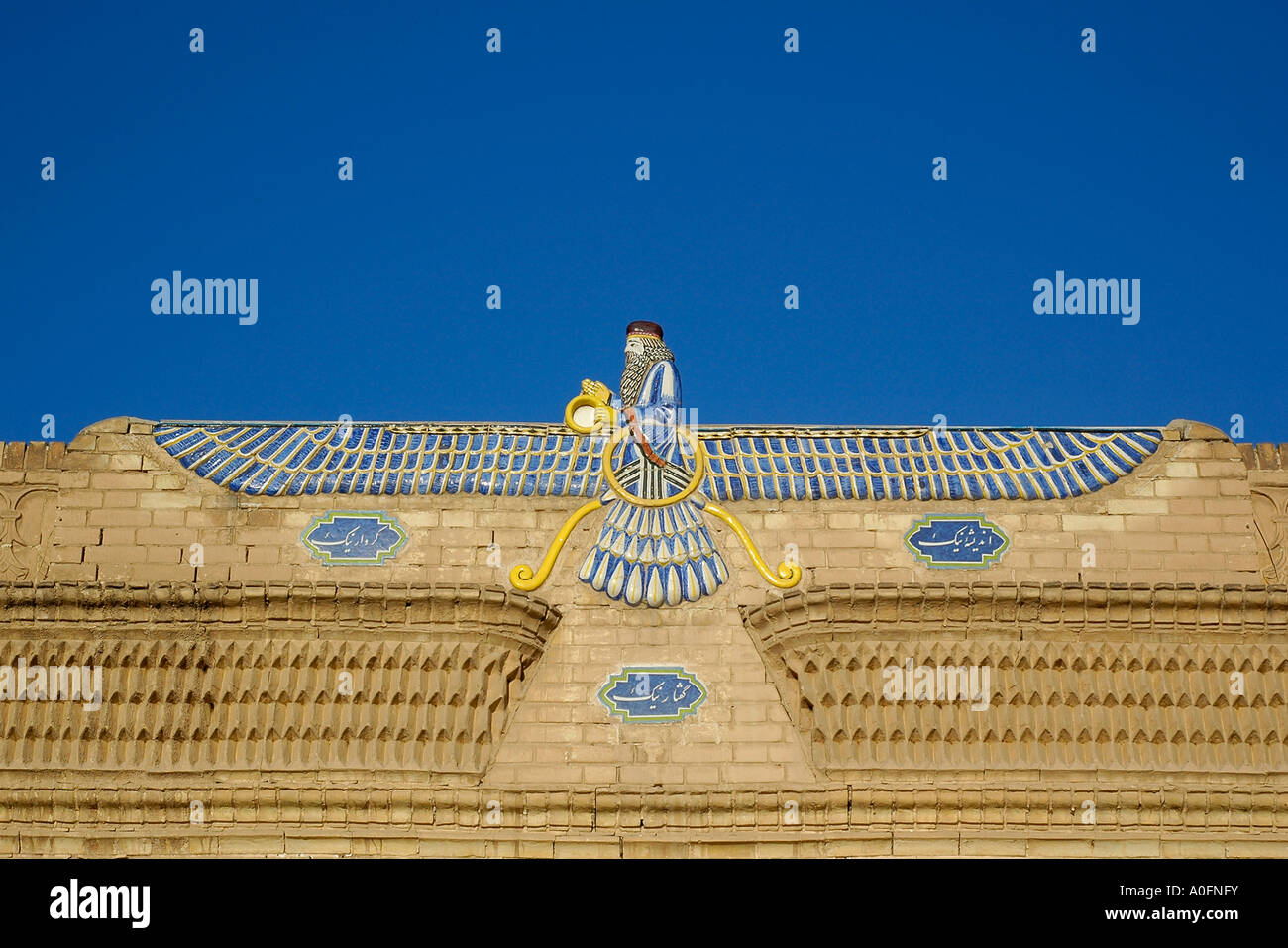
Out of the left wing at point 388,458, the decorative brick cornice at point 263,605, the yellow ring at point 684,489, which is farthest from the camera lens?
the left wing at point 388,458

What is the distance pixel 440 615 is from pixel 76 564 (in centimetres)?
267

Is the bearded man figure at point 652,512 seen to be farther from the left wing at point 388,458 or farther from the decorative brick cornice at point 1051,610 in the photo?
the decorative brick cornice at point 1051,610

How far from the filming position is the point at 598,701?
44.0ft

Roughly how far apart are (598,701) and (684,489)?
166cm

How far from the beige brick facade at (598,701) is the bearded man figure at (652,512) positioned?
15cm

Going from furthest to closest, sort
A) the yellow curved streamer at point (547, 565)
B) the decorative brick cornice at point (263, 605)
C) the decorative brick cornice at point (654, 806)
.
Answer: the yellow curved streamer at point (547, 565) < the decorative brick cornice at point (263, 605) < the decorative brick cornice at point (654, 806)

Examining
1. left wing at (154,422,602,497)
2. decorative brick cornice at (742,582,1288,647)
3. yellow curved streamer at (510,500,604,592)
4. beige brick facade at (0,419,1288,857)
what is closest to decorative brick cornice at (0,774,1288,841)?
beige brick facade at (0,419,1288,857)

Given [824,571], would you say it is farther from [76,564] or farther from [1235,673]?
[76,564]

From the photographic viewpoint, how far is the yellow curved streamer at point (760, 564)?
13.7m

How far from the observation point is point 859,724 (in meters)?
13.1

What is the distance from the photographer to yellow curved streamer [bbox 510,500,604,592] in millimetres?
13672

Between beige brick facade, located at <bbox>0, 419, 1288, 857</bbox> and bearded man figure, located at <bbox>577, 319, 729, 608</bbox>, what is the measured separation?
0.49 ft

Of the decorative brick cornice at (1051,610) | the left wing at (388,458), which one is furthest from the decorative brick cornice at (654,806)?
the left wing at (388,458)

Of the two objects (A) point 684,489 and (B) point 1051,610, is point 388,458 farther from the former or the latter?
(B) point 1051,610
